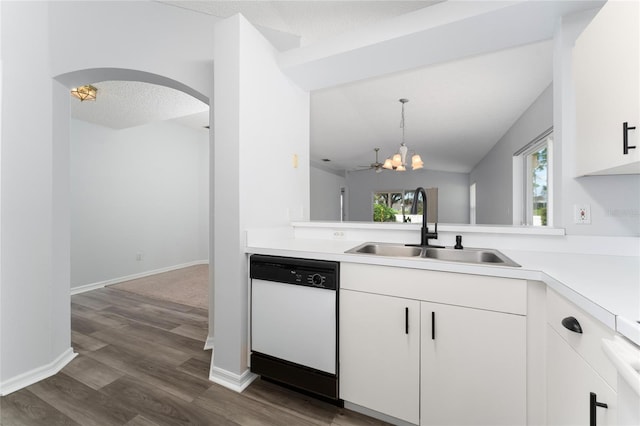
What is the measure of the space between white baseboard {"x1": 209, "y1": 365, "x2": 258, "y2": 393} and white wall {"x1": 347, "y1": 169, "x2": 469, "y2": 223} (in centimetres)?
792

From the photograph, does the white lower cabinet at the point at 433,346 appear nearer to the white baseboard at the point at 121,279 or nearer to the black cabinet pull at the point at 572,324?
the black cabinet pull at the point at 572,324

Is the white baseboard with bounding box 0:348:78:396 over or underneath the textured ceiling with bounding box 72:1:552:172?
underneath

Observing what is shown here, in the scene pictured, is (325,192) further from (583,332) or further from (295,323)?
(583,332)

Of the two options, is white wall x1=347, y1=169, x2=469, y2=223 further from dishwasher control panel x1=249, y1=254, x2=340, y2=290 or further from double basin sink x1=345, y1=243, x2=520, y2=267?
dishwasher control panel x1=249, y1=254, x2=340, y2=290

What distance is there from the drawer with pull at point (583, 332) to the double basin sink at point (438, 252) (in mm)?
418

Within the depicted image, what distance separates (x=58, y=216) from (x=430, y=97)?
3.93 meters

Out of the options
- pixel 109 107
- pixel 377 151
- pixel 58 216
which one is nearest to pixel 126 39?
pixel 58 216

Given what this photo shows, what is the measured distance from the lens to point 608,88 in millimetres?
1126

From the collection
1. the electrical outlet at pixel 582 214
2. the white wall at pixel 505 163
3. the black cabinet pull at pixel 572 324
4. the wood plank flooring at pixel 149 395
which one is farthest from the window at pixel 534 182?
the wood plank flooring at pixel 149 395

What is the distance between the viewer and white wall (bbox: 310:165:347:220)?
858cm

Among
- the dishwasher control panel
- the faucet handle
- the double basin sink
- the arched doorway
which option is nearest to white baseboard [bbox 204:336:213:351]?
the arched doorway

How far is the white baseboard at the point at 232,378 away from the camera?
1744mm

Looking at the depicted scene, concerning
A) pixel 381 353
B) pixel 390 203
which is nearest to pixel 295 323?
pixel 381 353

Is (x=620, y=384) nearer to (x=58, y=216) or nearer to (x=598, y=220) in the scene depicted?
(x=598, y=220)
